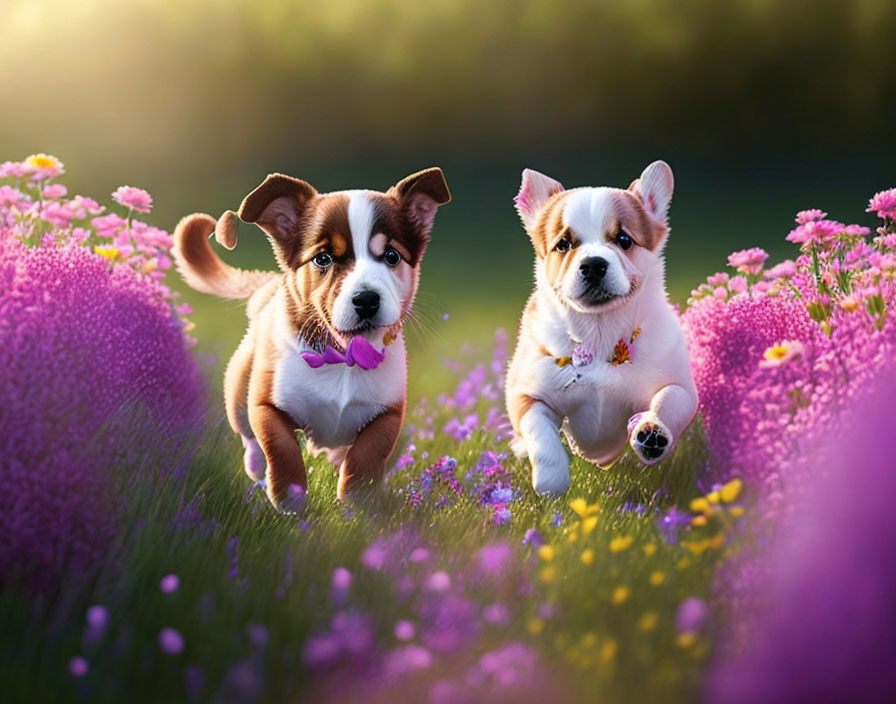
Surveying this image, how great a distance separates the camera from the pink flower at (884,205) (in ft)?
12.6

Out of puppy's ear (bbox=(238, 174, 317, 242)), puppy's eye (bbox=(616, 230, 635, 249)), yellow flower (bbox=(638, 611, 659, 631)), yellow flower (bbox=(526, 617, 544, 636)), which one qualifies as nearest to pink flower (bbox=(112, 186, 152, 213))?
puppy's ear (bbox=(238, 174, 317, 242))

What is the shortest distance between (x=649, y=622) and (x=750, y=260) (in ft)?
8.92

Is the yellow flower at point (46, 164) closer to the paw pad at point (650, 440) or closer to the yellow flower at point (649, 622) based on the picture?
the paw pad at point (650, 440)

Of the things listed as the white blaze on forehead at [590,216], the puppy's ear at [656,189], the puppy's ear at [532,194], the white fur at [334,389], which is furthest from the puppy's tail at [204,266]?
the puppy's ear at [656,189]

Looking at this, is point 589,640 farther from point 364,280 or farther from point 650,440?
point 364,280

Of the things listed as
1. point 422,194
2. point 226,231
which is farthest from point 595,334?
point 226,231

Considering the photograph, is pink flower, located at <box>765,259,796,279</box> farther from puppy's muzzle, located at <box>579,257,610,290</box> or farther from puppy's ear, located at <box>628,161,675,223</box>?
puppy's muzzle, located at <box>579,257,610,290</box>

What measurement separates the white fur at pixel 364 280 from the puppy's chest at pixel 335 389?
332mm

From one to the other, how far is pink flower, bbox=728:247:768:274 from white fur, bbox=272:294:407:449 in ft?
5.97

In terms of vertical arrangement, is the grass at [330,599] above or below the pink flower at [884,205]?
below

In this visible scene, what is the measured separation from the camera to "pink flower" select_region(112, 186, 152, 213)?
4602mm

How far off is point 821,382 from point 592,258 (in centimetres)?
103

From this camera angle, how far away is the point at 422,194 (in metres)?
3.73

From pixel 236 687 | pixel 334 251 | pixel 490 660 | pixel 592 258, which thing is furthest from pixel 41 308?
pixel 592 258
